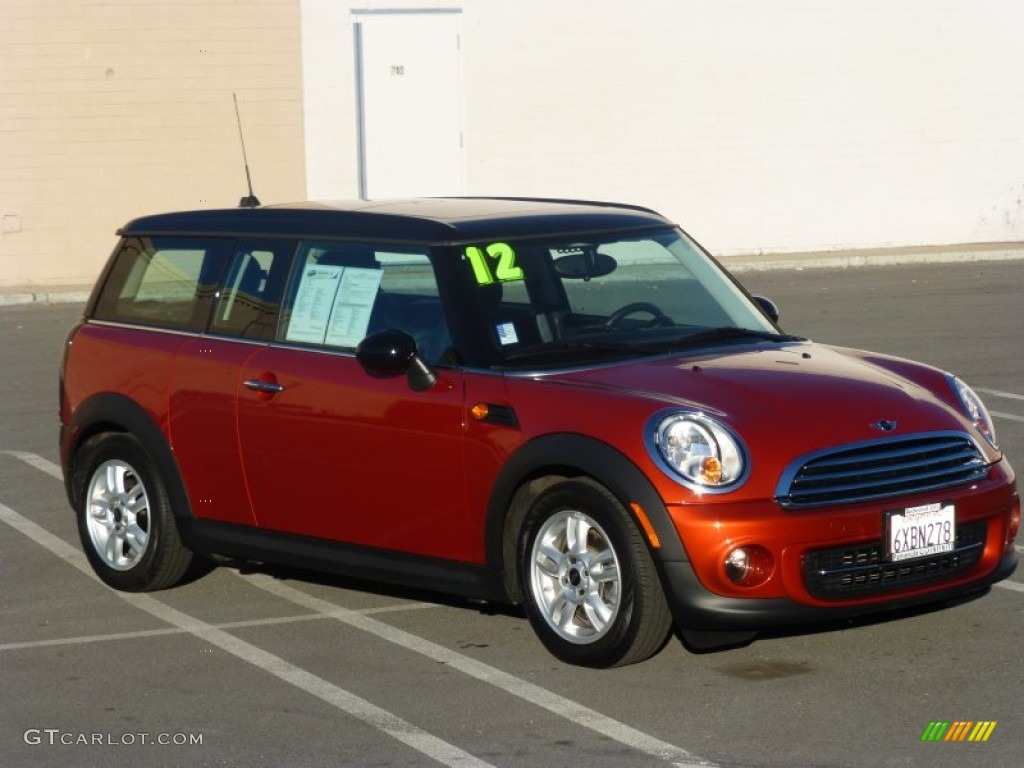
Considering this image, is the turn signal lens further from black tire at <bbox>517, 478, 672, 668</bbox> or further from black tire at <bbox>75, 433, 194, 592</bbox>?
black tire at <bbox>75, 433, 194, 592</bbox>

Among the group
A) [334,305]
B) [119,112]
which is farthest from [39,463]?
[119,112]

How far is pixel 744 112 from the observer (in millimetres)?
25375

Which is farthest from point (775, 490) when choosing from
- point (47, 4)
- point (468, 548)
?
point (47, 4)

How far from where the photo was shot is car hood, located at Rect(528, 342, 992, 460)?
6.03 metres

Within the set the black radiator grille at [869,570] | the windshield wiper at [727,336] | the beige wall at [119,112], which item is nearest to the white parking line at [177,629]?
the windshield wiper at [727,336]

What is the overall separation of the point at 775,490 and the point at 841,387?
0.65m

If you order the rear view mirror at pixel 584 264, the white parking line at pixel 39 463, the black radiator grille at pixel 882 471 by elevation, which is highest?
the rear view mirror at pixel 584 264

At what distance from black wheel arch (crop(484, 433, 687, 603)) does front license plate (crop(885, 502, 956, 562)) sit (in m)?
0.72

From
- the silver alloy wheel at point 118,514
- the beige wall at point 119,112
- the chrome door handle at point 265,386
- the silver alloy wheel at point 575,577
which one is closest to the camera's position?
the silver alloy wheel at point 575,577

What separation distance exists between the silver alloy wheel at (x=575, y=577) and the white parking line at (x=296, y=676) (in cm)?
75

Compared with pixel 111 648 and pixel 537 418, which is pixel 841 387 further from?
pixel 111 648

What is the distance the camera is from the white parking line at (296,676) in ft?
17.9

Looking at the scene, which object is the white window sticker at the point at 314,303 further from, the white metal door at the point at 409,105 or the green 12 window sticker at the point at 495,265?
the white metal door at the point at 409,105

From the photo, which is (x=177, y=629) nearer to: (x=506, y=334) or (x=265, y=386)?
(x=265, y=386)
